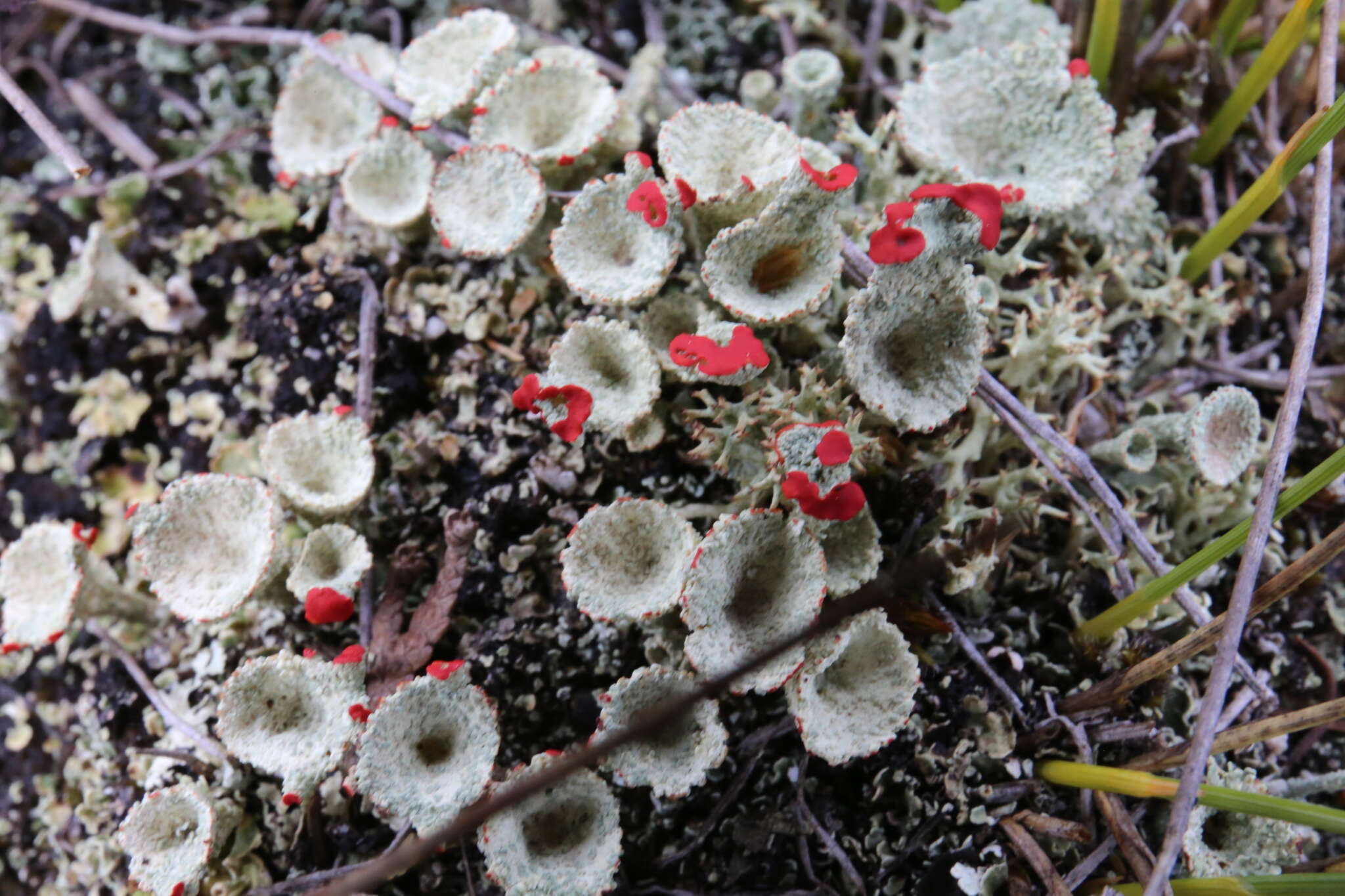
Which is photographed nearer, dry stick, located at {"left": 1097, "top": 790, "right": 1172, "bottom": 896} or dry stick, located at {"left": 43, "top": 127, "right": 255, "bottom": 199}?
dry stick, located at {"left": 1097, "top": 790, "right": 1172, "bottom": 896}

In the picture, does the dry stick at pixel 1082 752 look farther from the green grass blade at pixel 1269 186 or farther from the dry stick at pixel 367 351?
the dry stick at pixel 367 351

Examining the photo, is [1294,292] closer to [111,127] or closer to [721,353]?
[721,353]

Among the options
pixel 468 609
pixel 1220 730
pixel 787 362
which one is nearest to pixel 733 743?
pixel 468 609

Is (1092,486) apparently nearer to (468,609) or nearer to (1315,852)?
(1315,852)

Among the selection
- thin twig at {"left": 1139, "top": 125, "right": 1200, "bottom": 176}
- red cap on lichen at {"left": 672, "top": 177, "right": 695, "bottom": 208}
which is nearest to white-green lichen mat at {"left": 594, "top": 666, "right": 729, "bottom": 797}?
red cap on lichen at {"left": 672, "top": 177, "right": 695, "bottom": 208}

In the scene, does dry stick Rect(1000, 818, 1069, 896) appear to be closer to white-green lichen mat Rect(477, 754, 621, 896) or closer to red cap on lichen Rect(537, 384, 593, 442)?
white-green lichen mat Rect(477, 754, 621, 896)

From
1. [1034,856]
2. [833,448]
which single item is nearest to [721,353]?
[833,448]
